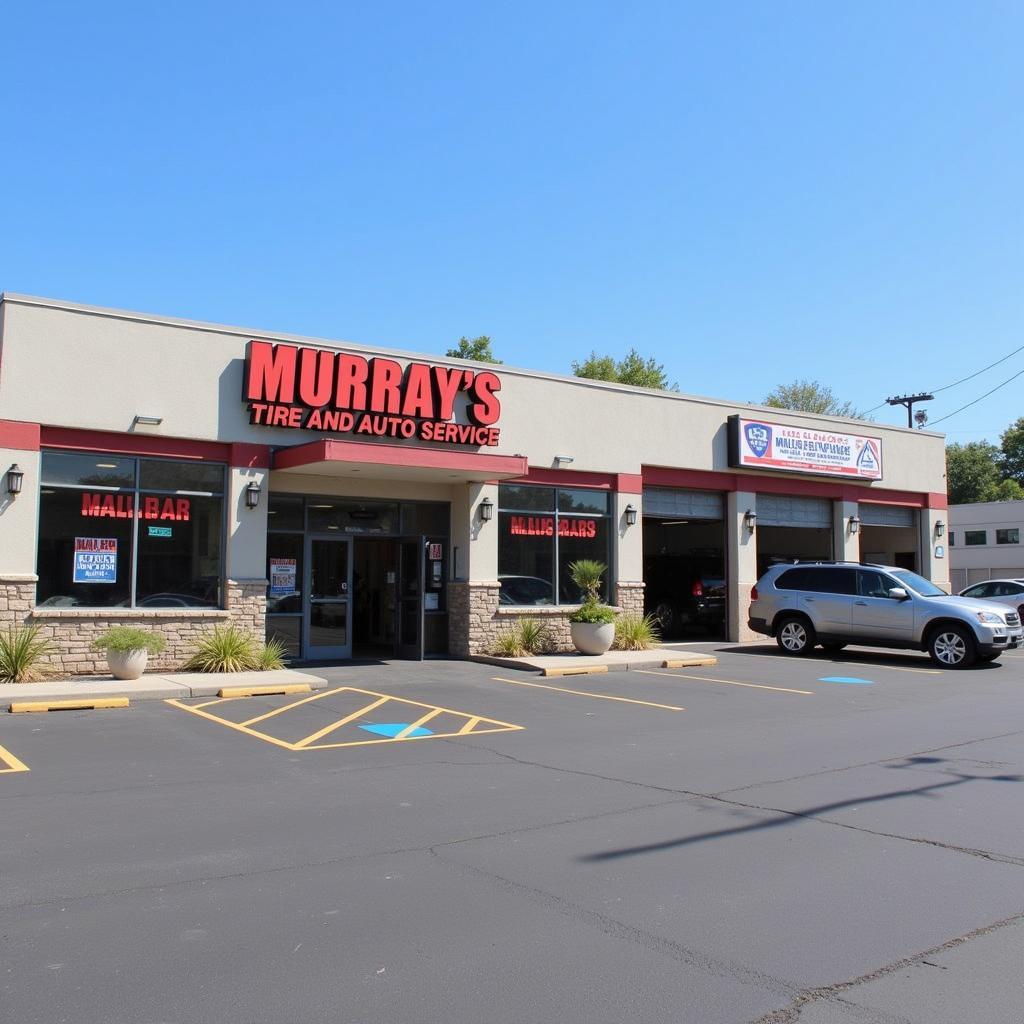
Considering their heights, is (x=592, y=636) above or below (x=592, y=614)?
below

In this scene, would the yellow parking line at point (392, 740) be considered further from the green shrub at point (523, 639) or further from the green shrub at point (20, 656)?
the green shrub at point (523, 639)

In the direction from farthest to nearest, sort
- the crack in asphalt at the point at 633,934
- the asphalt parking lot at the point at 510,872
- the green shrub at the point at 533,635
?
the green shrub at the point at 533,635 < the crack in asphalt at the point at 633,934 < the asphalt parking lot at the point at 510,872

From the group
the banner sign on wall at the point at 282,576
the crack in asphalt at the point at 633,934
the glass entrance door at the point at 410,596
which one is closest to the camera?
the crack in asphalt at the point at 633,934

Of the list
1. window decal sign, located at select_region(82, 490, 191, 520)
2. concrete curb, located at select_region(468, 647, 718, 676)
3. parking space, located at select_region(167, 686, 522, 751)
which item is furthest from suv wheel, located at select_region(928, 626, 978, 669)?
window decal sign, located at select_region(82, 490, 191, 520)

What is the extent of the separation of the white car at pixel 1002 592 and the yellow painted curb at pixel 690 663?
13841 millimetres

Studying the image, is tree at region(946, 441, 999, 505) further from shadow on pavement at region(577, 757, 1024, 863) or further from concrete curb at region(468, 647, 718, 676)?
shadow on pavement at region(577, 757, 1024, 863)

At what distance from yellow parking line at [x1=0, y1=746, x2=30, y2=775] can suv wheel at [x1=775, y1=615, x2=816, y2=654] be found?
15.5 m

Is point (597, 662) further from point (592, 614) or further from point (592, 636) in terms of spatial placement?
point (592, 614)

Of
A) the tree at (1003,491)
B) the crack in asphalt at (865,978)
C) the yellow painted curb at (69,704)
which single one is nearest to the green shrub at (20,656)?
the yellow painted curb at (69,704)

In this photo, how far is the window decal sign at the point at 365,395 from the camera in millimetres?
17250

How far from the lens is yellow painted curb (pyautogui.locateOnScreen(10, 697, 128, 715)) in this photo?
12.5 m

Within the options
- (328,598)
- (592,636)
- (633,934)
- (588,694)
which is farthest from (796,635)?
(633,934)

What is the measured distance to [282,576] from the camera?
18.4 metres

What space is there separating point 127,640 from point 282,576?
4.07 metres
